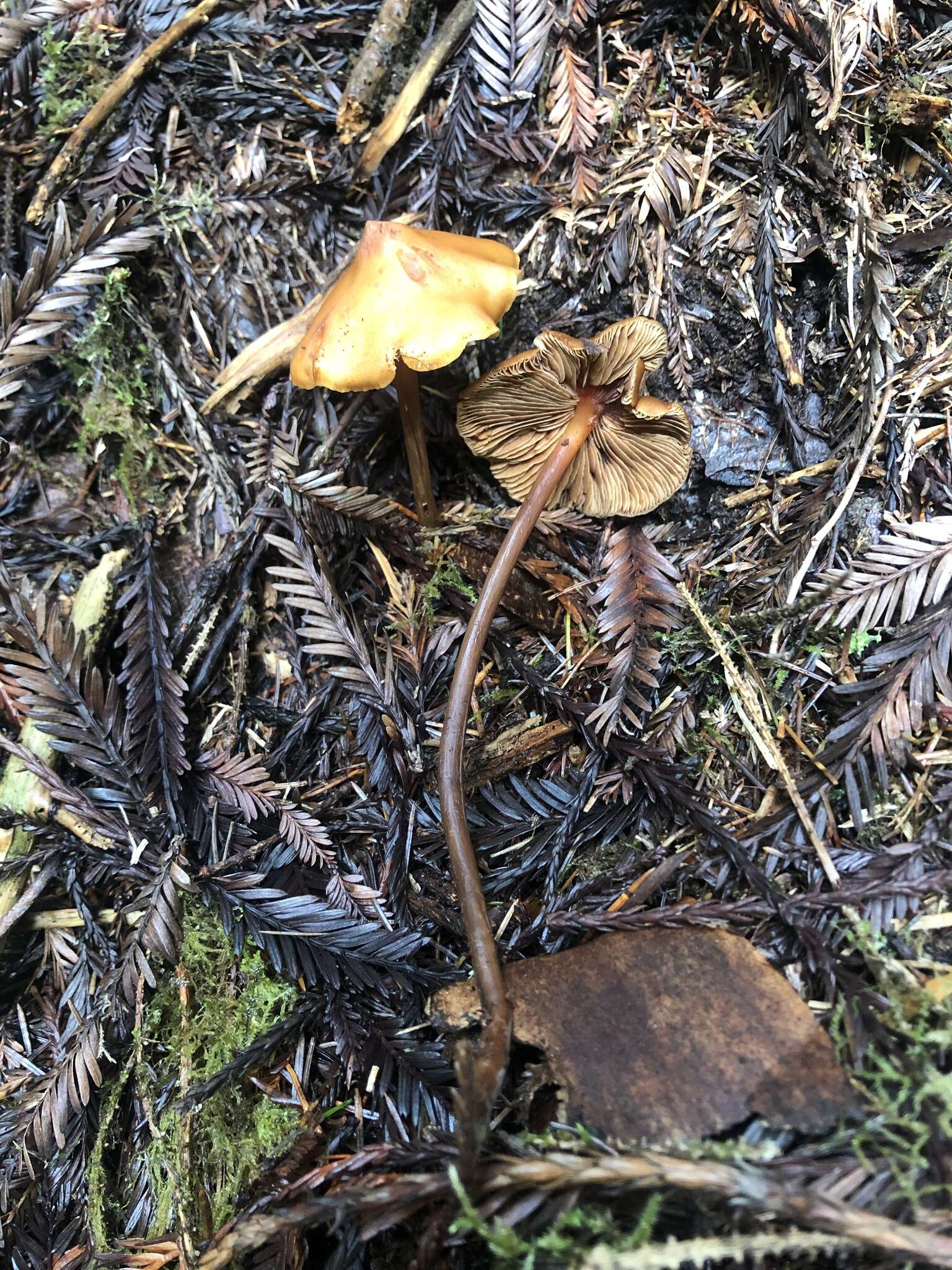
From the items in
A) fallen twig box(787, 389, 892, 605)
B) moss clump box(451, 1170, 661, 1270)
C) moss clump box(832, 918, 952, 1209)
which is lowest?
moss clump box(451, 1170, 661, 1270)

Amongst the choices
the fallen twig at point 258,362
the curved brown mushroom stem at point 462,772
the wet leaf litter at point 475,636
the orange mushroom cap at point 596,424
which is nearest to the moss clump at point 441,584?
the wet leaf litter at point 475,636

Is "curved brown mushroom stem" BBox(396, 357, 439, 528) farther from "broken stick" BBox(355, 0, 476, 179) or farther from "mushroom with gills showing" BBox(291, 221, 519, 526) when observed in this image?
"broken stick" BBox(355, 0, 476, 179)

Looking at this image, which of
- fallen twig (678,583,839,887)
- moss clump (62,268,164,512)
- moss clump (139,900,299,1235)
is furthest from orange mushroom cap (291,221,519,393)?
moss clump (139,900,299,1235)

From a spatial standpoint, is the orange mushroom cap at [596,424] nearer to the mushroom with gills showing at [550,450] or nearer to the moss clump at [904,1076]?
the mushroom with gills showing at [550,450]

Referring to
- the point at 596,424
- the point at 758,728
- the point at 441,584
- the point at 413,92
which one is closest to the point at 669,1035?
the point at 758,728

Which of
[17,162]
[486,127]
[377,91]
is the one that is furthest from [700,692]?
[17,162]
